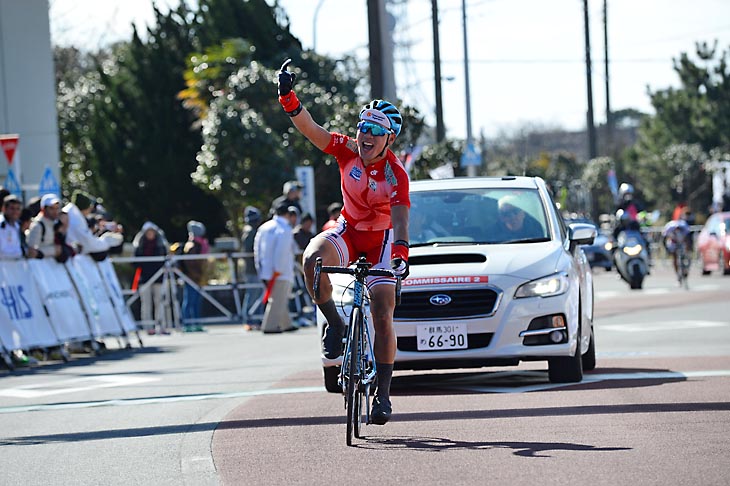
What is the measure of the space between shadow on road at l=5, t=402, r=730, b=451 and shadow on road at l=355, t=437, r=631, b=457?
38.0 inches

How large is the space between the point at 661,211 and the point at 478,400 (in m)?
54.7

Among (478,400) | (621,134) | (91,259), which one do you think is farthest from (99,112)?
(621,134)

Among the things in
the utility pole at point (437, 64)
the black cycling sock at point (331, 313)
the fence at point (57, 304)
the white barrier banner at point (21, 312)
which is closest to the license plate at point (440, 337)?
the black cycling sock at point (331, 313)

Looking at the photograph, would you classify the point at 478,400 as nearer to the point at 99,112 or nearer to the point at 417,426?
the point at 417,426

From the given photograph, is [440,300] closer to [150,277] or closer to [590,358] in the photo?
[590,358]

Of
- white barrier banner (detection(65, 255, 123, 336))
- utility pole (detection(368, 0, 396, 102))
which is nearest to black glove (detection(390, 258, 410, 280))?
white barrier banner (detection(65, 255, 123, 336))

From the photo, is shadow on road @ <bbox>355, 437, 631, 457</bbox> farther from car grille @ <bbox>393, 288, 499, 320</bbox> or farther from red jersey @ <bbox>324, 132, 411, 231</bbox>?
car grille @ <bbox>393, 288, 499, 320</bbox>

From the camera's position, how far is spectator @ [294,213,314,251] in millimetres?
23906

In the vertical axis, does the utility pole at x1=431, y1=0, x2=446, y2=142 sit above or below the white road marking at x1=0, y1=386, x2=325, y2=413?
above

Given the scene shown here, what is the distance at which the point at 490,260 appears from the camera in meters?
11.4

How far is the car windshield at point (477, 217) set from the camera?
12.2 m

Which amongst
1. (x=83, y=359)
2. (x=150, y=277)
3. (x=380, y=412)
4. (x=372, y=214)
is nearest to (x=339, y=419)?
(x=380, y=412)

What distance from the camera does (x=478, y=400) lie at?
10.7 m

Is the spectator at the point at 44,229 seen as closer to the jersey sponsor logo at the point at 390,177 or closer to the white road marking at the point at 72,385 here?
the white road marking at the point at 72,385
